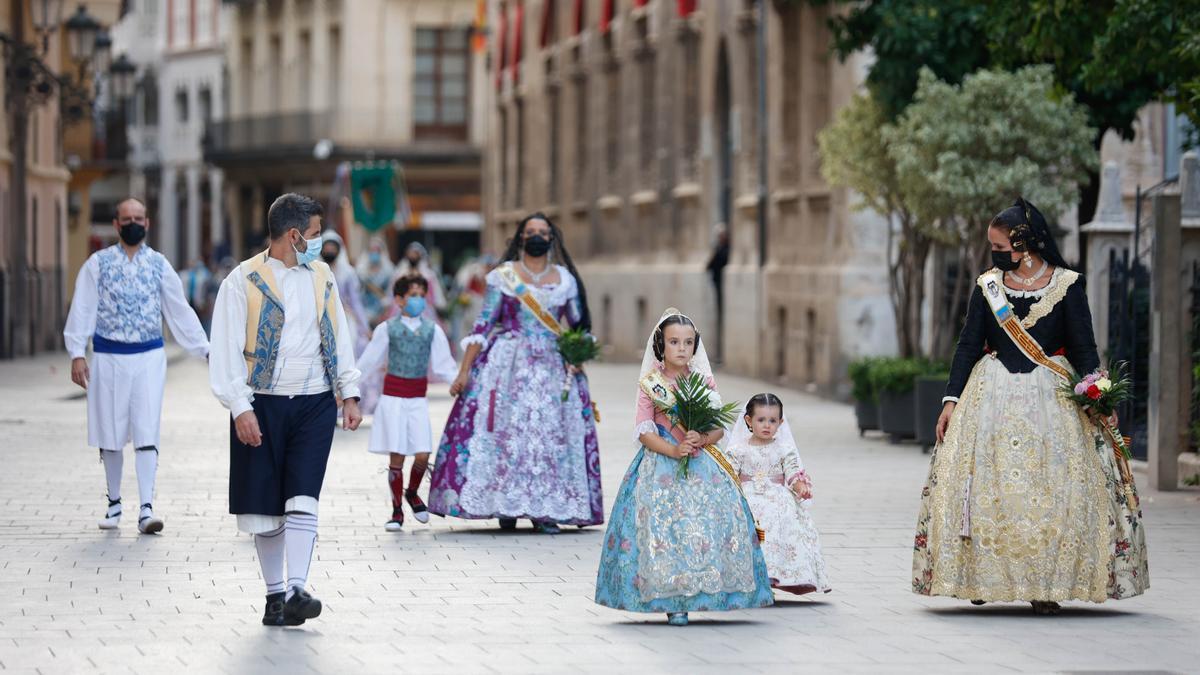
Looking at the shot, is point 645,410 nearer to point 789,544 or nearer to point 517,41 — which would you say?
point 789,544

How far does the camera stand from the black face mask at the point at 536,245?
528 inches

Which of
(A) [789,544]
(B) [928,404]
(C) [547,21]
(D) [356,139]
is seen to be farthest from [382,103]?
(A) [789,544]

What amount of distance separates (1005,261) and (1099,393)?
2.32 feet

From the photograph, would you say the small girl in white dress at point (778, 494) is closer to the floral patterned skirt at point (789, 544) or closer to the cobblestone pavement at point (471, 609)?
the floral patterned skirt at point (789, 544)

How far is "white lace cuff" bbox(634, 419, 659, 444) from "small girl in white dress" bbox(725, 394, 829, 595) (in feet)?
1.91

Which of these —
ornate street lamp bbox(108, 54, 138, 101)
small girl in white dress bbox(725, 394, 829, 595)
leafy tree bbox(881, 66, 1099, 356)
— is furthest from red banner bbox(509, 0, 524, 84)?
small girl in white dress bbox(725, 394, 829, 595)

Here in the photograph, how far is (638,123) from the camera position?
38656 mm

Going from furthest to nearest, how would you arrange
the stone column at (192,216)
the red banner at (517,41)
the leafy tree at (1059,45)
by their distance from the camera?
1. the stone column at (192,216)
2. the red banner at (517,41)
3. the leafy tree at (1059,45)

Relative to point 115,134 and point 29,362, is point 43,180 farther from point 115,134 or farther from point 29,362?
point 115,134

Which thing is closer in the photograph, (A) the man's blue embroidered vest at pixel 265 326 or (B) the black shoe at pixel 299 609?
(B) the black shoe at pixel 299 609

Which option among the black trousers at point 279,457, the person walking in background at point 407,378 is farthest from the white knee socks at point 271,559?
the person walking in background at point 407,378

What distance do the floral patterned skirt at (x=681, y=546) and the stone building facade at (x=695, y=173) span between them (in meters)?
13.9

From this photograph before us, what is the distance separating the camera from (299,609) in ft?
31.3

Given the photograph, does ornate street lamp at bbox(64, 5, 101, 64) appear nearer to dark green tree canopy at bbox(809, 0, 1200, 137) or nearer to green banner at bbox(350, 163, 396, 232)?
green banner at bbox(350, 163, 396, 232)
